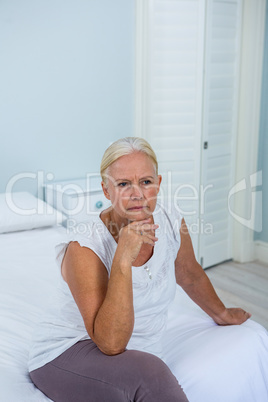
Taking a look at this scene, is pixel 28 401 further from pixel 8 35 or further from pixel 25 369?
pixel 8 35

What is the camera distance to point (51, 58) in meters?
2.75

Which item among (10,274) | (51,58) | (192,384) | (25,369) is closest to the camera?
(192,384)

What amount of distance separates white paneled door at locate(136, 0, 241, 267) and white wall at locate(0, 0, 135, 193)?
147mm

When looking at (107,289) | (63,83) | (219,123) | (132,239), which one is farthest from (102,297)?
(219,123)

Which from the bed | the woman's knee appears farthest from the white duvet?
the woman's knee

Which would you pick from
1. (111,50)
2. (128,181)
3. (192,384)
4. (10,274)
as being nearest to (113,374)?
(192,384)

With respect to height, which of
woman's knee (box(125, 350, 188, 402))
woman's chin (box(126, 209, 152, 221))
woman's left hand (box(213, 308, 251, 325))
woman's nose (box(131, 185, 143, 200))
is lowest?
woman's left hand (box(213, 308, 251, 325))

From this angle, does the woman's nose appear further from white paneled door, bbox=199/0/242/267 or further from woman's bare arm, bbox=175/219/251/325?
white paneled door, bbox=199/0/242/267

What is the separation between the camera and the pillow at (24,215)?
234 centimetres

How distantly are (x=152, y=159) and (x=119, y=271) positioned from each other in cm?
34

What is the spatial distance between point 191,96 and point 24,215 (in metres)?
1.32

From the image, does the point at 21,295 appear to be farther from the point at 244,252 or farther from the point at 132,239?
the point at 244,252

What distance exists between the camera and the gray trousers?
3.32ft

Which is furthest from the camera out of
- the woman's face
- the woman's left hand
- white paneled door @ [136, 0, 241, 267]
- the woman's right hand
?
white paneled door @ [136, 0, 241, 267]
